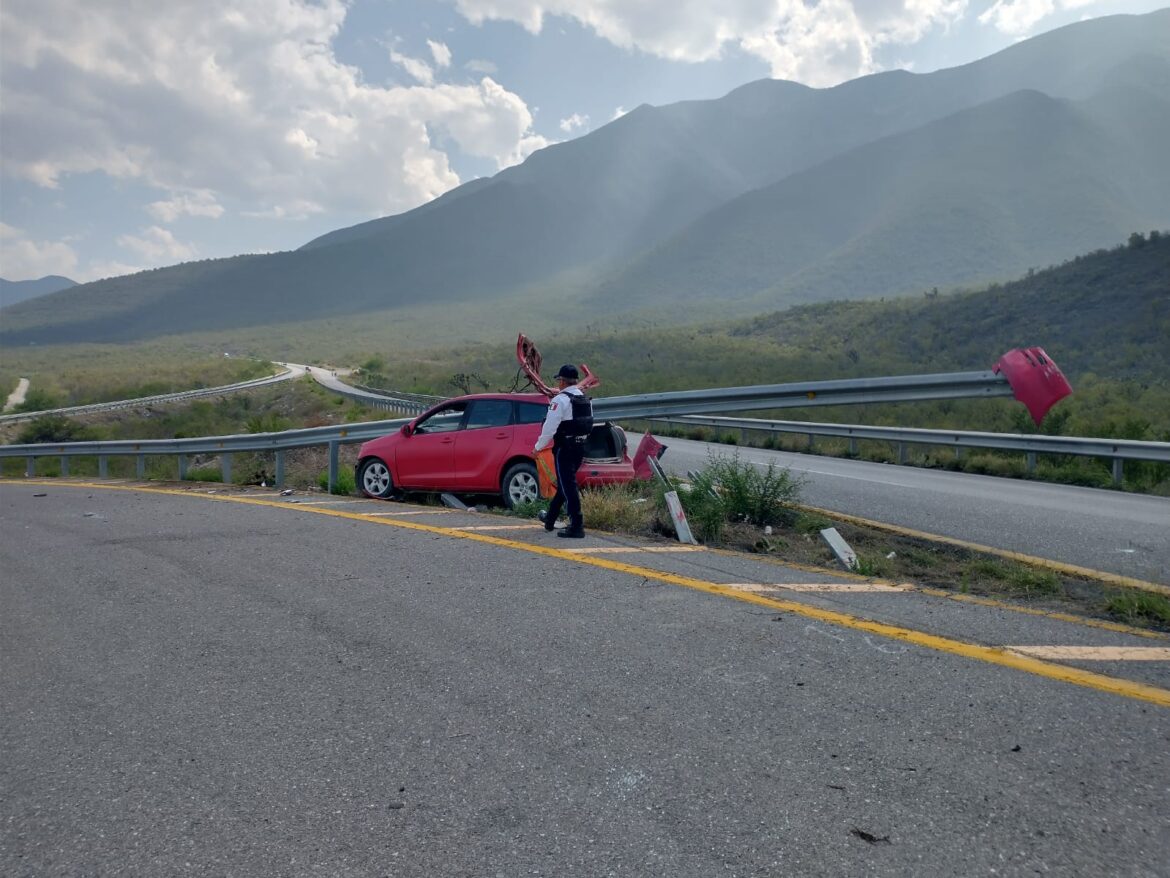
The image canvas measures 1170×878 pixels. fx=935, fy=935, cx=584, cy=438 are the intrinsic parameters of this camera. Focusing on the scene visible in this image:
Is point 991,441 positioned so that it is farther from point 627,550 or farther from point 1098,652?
point 1098,652

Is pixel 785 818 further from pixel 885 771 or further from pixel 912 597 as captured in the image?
pixel 912 597

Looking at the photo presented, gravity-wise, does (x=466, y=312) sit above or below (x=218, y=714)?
above

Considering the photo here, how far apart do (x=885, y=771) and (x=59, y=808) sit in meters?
3.18

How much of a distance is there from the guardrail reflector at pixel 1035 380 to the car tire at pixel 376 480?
775cm

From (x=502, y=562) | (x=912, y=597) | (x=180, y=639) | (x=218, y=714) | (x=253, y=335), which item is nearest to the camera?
(x=218, y=714)

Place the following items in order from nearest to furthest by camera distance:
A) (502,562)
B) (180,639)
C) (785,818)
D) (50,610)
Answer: (785,818) < (180,639) < (50,610) < (502,562)

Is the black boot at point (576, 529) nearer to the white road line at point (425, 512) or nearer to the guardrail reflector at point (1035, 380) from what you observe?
the white road line at point (425, 512)

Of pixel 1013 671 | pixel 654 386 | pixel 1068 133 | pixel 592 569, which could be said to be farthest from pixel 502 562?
pixel 1068 133

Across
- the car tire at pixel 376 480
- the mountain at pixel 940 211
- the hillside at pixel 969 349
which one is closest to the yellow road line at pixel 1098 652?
the car tire at pixel 376 480

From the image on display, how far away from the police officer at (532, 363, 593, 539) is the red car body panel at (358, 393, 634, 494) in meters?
1.88

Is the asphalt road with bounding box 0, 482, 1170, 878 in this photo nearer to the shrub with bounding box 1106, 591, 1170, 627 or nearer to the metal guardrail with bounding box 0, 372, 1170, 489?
the shrub with bounding box 1106, 591, 1170, 627

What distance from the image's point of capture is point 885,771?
359 cm

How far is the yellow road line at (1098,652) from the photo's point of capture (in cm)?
478

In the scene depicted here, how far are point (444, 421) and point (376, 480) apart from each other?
1318 mm
